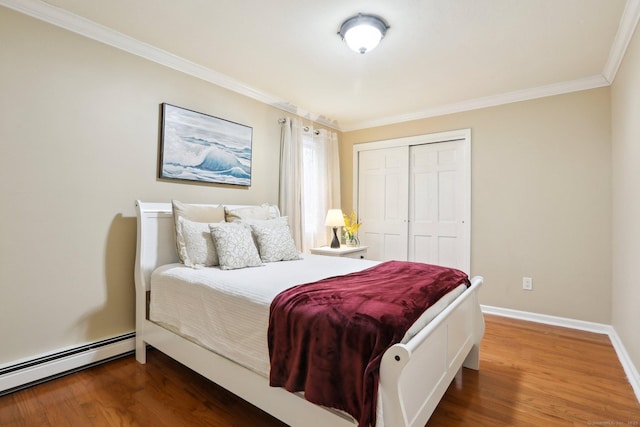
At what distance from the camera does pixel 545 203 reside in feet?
10.8

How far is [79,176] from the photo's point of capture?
7.40 ft

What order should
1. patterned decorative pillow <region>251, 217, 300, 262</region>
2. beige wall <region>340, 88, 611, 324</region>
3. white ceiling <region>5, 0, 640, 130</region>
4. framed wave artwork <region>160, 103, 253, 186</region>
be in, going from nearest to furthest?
white ceiling <region>5, 0, 640, 130</region> < patterned decorative pillow <region>251, 217, 300, 262</region> < framed wave artwork <region>160, 103, 253, 186</region> < beige wall <region>340, 88, 611, 324</region>

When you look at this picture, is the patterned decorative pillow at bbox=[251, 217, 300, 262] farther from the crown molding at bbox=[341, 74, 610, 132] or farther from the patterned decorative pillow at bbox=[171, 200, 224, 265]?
the crown molding at bbox=[341, 74, 610, 132]

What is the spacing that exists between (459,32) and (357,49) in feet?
2.45

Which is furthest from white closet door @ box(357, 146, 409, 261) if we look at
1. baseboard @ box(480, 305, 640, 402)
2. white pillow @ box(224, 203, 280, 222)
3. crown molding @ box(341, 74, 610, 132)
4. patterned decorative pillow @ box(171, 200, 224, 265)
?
patterned decorative pillow @ box(171, 200, 224, 265)

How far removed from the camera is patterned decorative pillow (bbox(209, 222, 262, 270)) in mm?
2318

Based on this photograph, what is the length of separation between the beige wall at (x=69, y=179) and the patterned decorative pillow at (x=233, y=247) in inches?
29.1

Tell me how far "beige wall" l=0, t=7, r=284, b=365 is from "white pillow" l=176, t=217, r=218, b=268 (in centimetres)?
45

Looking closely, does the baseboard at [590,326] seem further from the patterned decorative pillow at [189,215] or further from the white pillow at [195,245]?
the patterned decorative pillow at [189,215]

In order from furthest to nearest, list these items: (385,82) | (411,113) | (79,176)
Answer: (411,113) → (385,82) → (79,176)

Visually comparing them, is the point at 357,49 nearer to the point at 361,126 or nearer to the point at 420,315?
the point at 420,315

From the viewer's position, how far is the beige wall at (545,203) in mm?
3049

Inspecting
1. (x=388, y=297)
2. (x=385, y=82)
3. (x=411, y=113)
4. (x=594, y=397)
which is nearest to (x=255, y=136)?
(x=385, y=82)

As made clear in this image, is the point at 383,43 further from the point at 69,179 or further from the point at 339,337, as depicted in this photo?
the point at 69,179
